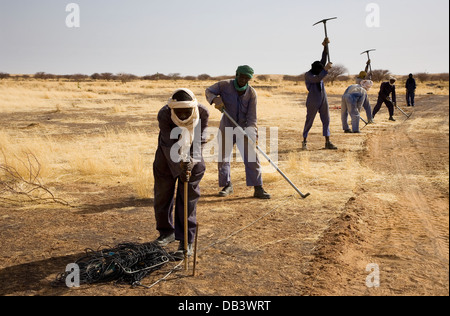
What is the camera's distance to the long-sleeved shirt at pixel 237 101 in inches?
267

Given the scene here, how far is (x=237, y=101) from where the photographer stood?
22.3ft

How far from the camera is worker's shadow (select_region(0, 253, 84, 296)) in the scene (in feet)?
12.8

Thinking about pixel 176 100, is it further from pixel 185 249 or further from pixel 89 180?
pixel 89 180

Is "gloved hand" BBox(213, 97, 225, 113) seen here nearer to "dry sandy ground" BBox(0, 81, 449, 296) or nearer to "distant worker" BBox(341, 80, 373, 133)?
"dry sandy ground" BBox(0, 81, 449, 296)

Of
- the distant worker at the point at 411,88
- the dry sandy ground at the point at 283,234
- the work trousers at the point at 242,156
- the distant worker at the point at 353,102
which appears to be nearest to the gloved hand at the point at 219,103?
the work trousers at the point at 242,156

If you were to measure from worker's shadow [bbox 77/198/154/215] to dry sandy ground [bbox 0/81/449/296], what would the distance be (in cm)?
1

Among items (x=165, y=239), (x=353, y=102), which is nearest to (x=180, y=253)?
(x=165, y=239)

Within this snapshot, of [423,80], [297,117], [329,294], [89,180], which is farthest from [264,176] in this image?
[423,80]

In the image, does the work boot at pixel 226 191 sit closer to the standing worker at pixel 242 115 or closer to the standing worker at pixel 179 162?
the standing worker at pixel 242 115

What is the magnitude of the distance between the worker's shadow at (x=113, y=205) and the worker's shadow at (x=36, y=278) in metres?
1.74

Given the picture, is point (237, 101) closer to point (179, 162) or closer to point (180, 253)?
point (179, 162)

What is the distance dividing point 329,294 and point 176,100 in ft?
6.87

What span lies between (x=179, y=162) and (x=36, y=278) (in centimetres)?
161

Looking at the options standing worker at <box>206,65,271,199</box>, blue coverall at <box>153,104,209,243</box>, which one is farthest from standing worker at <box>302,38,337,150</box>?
blue coverall at <box>153,104,209,243</box>
